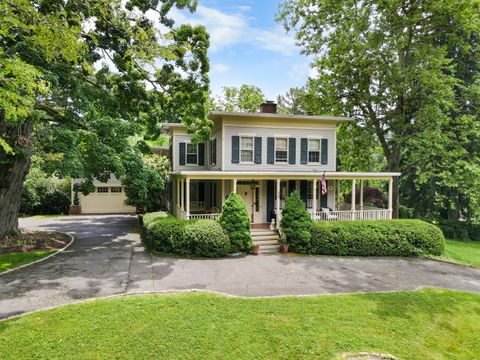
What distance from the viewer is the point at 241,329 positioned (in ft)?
21.8

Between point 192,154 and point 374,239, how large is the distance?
11943 mm

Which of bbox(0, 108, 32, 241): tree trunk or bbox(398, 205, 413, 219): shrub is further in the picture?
bbox(398, 205, 413, 219): shrub

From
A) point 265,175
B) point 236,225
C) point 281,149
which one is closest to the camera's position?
point 236,225

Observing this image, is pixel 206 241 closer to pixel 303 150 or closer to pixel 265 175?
pixel 265 175

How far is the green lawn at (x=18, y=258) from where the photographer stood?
1053cm

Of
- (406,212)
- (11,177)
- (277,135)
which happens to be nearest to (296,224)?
(277,135)

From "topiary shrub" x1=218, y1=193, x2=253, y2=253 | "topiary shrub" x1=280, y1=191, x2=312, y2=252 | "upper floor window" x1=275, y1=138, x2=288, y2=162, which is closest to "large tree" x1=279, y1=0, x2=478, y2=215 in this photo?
"upper floor window" x1=275, y1=138, x2=288, y2=162

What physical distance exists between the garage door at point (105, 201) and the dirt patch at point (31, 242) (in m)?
10.6

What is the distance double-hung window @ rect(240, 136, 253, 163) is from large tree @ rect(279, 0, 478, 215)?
941cm

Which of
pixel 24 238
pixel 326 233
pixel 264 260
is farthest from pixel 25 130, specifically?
pixel 326 233

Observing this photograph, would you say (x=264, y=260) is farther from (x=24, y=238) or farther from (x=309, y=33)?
(x=309, y=33)

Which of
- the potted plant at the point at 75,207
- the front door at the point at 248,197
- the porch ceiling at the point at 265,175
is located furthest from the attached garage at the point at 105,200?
the front door at the point at 248,197

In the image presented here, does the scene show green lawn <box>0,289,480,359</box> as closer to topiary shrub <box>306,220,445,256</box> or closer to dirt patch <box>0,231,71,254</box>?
topiary shrub <box>306,220,445,256</box>

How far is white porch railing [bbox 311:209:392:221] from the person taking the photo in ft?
54.2
